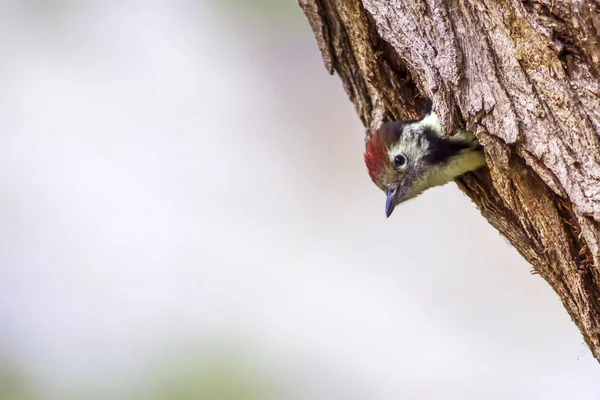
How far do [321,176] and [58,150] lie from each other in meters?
2.83

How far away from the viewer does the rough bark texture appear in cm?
234

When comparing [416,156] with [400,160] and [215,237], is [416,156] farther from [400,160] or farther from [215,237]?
[215,237]

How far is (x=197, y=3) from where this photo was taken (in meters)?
7.83

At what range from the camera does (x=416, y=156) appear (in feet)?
11.3

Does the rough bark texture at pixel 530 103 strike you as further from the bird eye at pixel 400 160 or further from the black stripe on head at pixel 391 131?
the bird eye at pixel 400 160

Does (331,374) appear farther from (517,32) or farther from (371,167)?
(517,32)

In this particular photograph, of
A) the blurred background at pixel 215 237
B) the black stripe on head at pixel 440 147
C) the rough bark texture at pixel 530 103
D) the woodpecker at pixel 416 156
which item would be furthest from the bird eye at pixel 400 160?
the blurred background at pixel 215 237

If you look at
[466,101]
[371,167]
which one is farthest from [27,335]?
[466,101]

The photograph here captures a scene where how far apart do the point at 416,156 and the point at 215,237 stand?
14.3ft

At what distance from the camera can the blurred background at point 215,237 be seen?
275 inches

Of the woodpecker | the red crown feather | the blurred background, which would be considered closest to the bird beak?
the woodpecker

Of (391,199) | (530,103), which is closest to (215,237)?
(391,199)

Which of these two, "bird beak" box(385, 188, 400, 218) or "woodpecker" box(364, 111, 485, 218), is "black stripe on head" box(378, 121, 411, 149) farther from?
"bird beak" box(385, 188, 400, 218)

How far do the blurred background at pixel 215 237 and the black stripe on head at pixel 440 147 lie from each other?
12.6 ft
